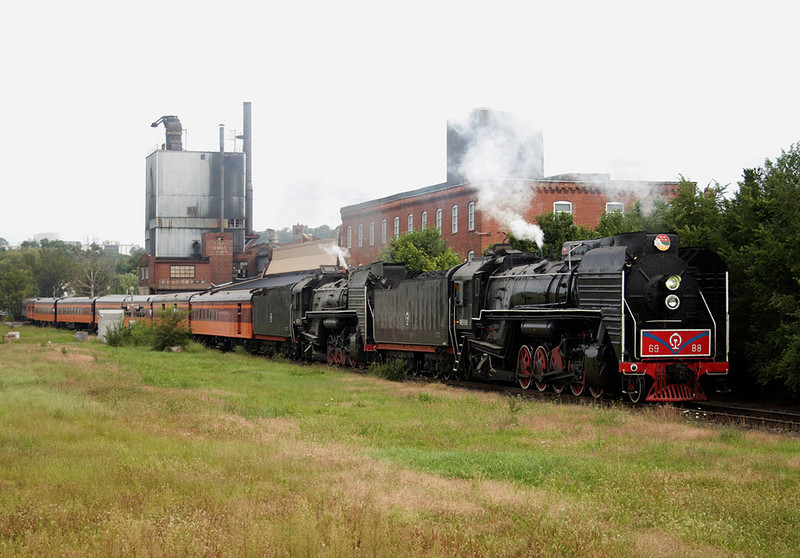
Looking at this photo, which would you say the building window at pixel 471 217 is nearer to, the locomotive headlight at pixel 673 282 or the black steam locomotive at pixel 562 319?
the black steam locomotive at pixel 562 319

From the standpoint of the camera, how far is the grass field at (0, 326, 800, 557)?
7.07m

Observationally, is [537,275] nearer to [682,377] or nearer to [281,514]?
[682,377]

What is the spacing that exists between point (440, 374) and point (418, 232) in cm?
2752

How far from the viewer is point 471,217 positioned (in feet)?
181

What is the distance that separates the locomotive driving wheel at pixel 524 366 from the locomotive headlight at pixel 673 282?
179 inches

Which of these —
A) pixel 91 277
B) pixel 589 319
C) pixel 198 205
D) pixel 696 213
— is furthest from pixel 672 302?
pixel 91 277

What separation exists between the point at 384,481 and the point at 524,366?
11.5 meters

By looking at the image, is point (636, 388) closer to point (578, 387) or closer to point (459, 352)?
point (578, 387)

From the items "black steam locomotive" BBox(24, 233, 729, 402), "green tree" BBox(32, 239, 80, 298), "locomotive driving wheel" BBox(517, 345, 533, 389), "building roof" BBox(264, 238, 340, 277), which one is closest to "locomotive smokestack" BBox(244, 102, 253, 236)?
"building roof" BBox(264, 238, 340, 277)

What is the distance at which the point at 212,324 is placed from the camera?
4822cm

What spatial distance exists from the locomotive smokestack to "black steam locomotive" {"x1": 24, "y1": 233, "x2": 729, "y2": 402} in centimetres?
6437

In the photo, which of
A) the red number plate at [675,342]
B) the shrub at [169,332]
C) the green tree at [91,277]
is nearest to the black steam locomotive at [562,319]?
the red number plate at [675,342]

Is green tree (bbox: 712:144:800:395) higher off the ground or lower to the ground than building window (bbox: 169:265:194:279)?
lower

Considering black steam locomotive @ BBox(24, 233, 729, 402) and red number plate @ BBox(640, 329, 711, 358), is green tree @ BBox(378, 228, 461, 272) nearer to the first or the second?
black steam locomotive @ BBox(24, 233, 729, 402)
